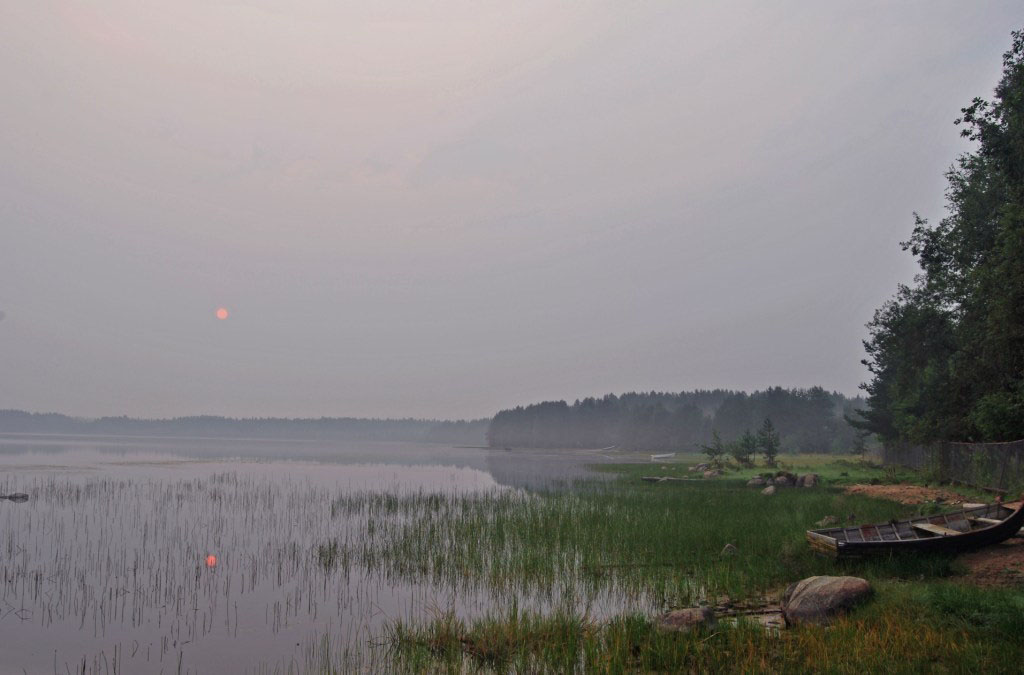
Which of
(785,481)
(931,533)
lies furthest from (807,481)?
(931,533)

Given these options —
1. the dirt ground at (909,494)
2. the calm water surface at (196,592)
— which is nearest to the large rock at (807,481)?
the dirt ground at (909,494)

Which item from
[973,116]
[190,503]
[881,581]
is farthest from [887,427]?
[190,503]

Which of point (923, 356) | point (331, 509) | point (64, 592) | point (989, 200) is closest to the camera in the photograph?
point (64, 592)

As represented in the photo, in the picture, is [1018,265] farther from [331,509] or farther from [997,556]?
[331,509]

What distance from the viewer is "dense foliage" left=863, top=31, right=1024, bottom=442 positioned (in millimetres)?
26969

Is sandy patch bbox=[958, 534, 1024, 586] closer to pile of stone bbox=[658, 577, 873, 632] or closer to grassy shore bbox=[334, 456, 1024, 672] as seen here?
grassy shore bbox=[334, 456, 1024, 672]

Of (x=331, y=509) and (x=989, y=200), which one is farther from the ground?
(x=989, y=200)

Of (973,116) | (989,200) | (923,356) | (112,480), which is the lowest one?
(112,480)

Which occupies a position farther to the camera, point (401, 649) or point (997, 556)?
point (997, 556)

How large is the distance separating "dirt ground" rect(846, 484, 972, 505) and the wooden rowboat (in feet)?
35.9

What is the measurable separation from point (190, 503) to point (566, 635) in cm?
2840

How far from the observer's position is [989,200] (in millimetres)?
34406

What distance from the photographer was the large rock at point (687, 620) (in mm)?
11414

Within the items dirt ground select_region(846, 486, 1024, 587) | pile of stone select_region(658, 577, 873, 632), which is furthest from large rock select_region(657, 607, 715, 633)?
dirt ground select_region(846, 486, 1024, 587)
